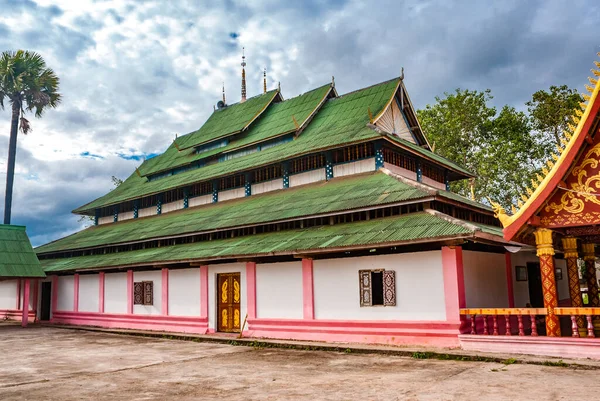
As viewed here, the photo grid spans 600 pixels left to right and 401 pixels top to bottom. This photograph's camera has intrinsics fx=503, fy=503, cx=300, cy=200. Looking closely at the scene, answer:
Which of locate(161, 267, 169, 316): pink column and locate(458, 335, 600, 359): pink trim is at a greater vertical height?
locate(161, 267, 169, 316): pink column

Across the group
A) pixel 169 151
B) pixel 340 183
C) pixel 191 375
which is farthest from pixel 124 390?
pixel 169 151

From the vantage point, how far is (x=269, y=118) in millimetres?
27062

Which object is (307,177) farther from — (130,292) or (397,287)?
(130,292)

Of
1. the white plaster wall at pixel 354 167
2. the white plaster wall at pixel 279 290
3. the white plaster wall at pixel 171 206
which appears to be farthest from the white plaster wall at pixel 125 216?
the white plaster wall at pixel 354 167

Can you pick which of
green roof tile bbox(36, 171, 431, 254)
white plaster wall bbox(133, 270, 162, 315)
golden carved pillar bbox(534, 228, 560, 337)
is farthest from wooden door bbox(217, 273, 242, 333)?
golden carved pillar bbox(534, 228, 560, 337)

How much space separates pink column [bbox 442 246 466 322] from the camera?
43.0ft

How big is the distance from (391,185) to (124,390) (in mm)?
10504

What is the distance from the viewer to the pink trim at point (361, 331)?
13273 millimetres

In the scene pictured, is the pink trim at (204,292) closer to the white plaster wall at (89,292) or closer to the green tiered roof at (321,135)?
the green tiered roof at (321,135)

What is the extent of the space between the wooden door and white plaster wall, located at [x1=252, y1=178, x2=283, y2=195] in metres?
5.07

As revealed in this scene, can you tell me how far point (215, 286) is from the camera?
18781 mm

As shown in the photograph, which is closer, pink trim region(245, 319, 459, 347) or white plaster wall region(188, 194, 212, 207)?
pink trim region(245, 319, 459, 347)

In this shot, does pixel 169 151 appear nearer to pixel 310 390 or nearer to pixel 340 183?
pixel 340 183

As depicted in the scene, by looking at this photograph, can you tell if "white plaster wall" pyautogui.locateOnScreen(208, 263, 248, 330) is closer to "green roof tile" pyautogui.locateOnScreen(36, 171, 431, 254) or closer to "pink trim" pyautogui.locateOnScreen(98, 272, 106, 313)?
"green roof tile" pyautogui.locateOnScreen(36, 171, 431, 254)
